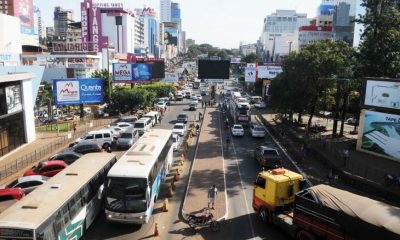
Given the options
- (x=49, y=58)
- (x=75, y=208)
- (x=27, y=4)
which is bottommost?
(x=75, y=208)

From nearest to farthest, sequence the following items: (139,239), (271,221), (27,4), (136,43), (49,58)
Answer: (139,239), (271,221), (49,58), (27,4), (136,43)

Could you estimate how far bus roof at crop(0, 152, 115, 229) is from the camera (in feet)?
40.6

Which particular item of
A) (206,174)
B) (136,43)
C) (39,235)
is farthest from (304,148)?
(136,43)

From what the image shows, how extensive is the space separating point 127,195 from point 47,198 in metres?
3.58

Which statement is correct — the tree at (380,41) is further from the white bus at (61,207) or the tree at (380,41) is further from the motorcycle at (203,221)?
the white bus at (61,207)

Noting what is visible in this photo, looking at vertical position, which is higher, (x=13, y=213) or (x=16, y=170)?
(x=13, y=213)

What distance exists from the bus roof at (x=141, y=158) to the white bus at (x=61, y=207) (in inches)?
50.5

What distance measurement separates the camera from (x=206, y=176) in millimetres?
25531

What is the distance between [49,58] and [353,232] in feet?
271

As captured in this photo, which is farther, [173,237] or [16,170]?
[16,170]

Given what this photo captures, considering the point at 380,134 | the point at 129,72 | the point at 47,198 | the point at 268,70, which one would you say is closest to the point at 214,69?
the point at 268,70

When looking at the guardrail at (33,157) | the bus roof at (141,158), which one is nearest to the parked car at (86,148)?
the guardrail at (33,157)

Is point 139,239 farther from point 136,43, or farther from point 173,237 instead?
point 136,43

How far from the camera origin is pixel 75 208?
15180mm
